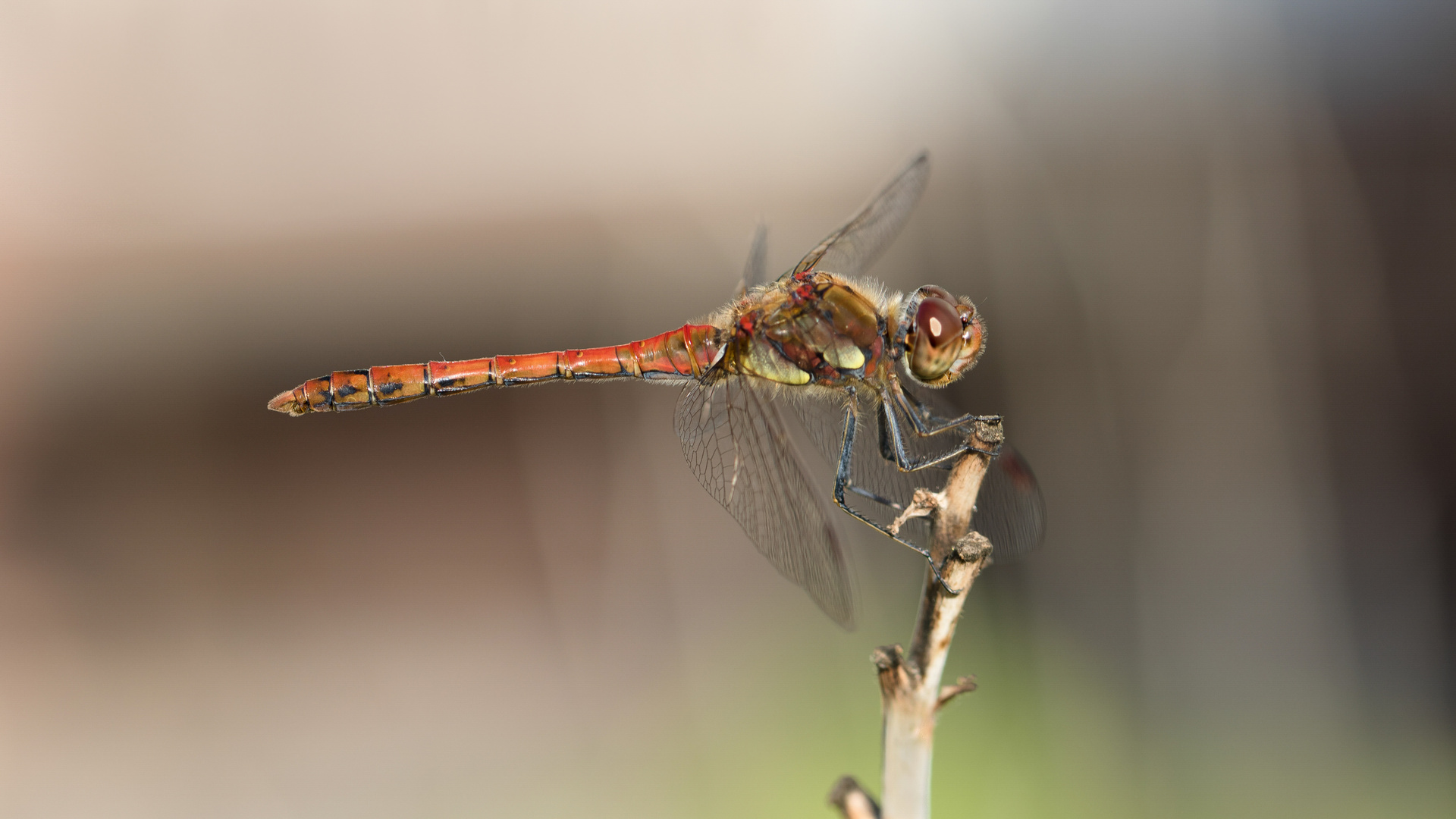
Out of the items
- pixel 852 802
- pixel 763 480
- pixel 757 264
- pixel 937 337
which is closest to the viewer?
pixel 852 802

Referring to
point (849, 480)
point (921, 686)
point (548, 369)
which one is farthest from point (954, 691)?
point (548, 369)

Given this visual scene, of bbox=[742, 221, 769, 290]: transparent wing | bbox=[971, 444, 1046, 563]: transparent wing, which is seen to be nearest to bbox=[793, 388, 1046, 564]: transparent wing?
bbox=[971, 444, 1046, 563]: transparent wing

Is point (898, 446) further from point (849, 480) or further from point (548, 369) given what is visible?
point (548, 369)

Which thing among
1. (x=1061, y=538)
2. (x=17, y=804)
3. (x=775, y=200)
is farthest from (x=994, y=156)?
(x=17, y=804)

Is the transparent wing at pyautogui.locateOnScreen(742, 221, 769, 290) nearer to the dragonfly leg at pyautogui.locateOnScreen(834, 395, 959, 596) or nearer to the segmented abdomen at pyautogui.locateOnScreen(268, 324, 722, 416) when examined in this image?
the segmented abdomen at pyautogui.locateOnScreen(268, 324, 722, 416)

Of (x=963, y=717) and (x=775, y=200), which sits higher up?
(x=775, y=200)

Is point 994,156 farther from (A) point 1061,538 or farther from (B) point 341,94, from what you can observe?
(B) point 341,94
